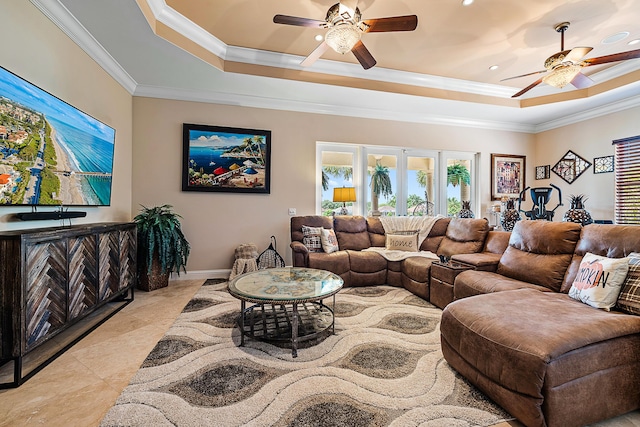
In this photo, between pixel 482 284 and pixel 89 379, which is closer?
pixel 89 379

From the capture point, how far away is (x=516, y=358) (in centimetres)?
136

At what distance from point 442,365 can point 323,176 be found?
11.4ft

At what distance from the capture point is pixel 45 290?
1.89 metres

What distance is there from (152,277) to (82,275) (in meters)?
1.36

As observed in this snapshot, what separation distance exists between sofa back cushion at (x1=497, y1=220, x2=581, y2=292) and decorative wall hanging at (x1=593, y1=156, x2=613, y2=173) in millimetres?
3288

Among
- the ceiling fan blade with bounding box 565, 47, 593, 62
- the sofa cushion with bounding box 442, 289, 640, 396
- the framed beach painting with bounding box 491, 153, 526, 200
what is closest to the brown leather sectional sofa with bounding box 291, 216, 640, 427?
the sofa cushion with bounding box 442, 289, 640, 396

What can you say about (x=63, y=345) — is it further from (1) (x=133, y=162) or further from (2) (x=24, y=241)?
(1) (x=133, y=162)

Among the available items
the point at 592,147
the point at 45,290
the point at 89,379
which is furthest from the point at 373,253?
the point at 592,147

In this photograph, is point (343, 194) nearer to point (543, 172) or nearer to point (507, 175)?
point (507, 175)

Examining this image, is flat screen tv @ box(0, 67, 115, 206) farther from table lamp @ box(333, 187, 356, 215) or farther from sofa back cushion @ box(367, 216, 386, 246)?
sofa back cushion @ box(367, 216, 386, 246)

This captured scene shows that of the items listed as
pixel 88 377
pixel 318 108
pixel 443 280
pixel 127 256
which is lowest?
pixel 88 377

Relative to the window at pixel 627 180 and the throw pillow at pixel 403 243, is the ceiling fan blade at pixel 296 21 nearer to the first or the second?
the throw pillow at pixel 403 243

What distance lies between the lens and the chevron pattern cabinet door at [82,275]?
216 centimetres

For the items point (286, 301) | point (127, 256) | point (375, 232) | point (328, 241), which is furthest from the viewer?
point (375, 232)
